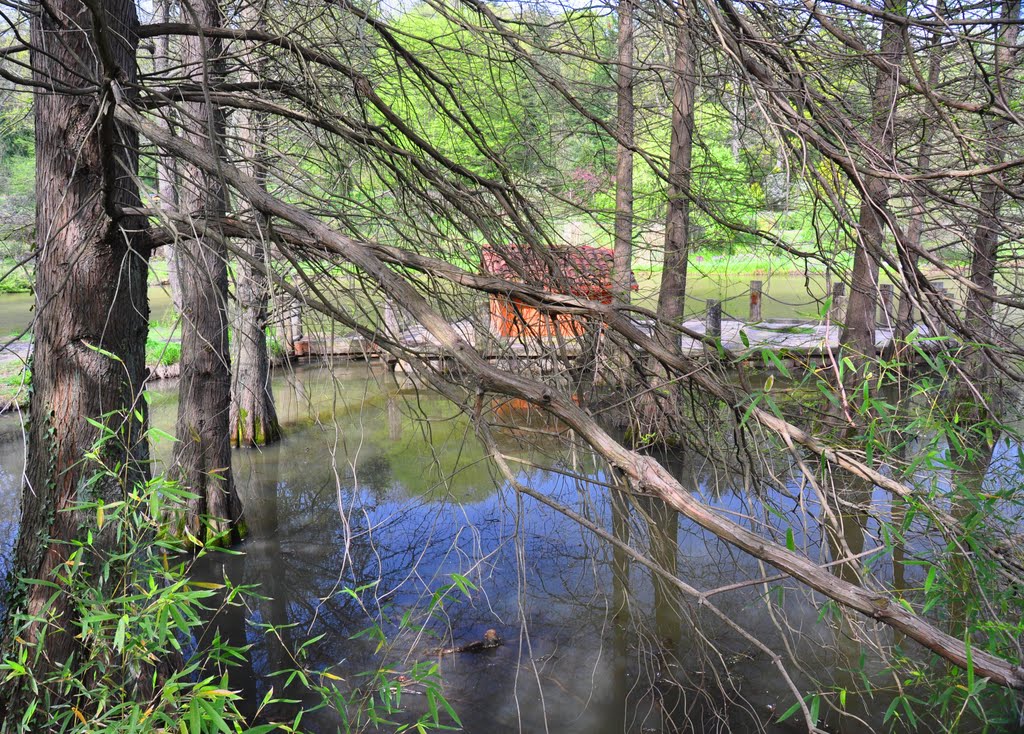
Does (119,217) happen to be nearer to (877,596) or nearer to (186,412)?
(877,596)

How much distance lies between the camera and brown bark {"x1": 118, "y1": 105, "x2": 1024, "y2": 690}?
1898 mm

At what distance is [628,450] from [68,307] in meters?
2.25

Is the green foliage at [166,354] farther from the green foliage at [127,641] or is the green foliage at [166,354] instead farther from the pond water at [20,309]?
the green foliage at [127,641]

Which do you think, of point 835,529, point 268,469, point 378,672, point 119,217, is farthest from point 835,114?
point 268,469

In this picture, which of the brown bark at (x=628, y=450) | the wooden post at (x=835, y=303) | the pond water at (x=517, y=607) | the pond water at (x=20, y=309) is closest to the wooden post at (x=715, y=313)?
the brown bark at (x=628, y=450)

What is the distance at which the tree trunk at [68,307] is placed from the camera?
3.07 metres

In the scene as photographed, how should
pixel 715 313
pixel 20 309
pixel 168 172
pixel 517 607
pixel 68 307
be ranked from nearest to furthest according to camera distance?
pixel 68 307 < pixel 168 172 < pixel 715 313 < pixel 517 607 < pixel 20 309

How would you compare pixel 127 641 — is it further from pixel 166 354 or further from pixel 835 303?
pixel 166 354

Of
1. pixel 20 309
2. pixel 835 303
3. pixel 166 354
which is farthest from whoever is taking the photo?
pixel 20 309

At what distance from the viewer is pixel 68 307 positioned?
3.17 meters

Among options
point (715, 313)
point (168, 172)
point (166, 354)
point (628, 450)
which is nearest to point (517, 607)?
point (715, 313)

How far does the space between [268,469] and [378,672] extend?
725 centimetres

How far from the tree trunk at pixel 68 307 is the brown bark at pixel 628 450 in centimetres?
44

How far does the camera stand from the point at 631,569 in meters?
7.06
